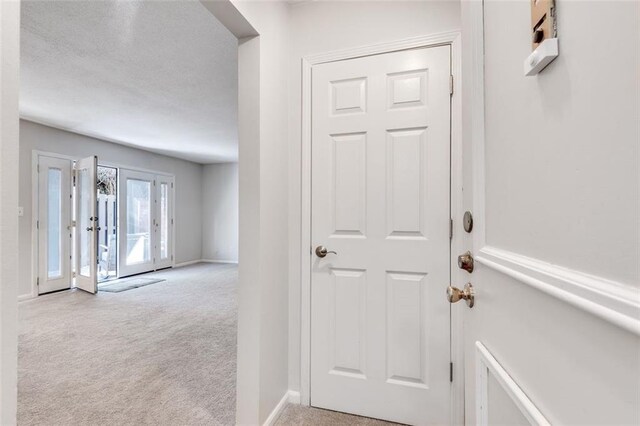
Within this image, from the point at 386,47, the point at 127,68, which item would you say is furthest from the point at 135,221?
the point at 386,47

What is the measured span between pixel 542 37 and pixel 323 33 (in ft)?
5.16

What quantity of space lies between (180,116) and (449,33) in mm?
3594

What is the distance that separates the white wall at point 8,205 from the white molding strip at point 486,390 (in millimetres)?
929

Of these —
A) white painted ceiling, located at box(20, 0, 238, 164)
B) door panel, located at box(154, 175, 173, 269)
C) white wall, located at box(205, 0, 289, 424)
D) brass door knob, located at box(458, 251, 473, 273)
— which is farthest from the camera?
door panel, located at box(154, 175, 173, 269)

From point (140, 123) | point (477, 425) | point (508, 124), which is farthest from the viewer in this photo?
point (140, 123)

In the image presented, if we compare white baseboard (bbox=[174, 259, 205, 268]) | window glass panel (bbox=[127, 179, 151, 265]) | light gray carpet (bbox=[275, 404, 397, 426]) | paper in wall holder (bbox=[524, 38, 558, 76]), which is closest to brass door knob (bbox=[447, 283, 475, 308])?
paper in wall holder (bbox=[524, 38, 558, 76])

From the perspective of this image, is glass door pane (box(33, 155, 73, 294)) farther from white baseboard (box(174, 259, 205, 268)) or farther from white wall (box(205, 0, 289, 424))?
white wall (box(205, 0, 289, 424))

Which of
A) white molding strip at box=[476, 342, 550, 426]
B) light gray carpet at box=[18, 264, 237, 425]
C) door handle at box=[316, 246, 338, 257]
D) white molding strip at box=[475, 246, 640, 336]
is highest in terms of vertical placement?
white molding strip at box=[475, 246, 640, 336]

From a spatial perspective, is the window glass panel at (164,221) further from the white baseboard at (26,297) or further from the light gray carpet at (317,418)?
the light gray carpet at (317,418)

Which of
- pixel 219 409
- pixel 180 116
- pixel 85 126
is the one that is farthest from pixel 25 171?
pixel 219 409

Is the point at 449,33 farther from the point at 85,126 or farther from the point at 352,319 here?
the point at 85,126

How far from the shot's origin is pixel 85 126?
4.59 metres

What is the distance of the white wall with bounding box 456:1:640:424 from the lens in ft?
1.15

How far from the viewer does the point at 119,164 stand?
5.72 metres
